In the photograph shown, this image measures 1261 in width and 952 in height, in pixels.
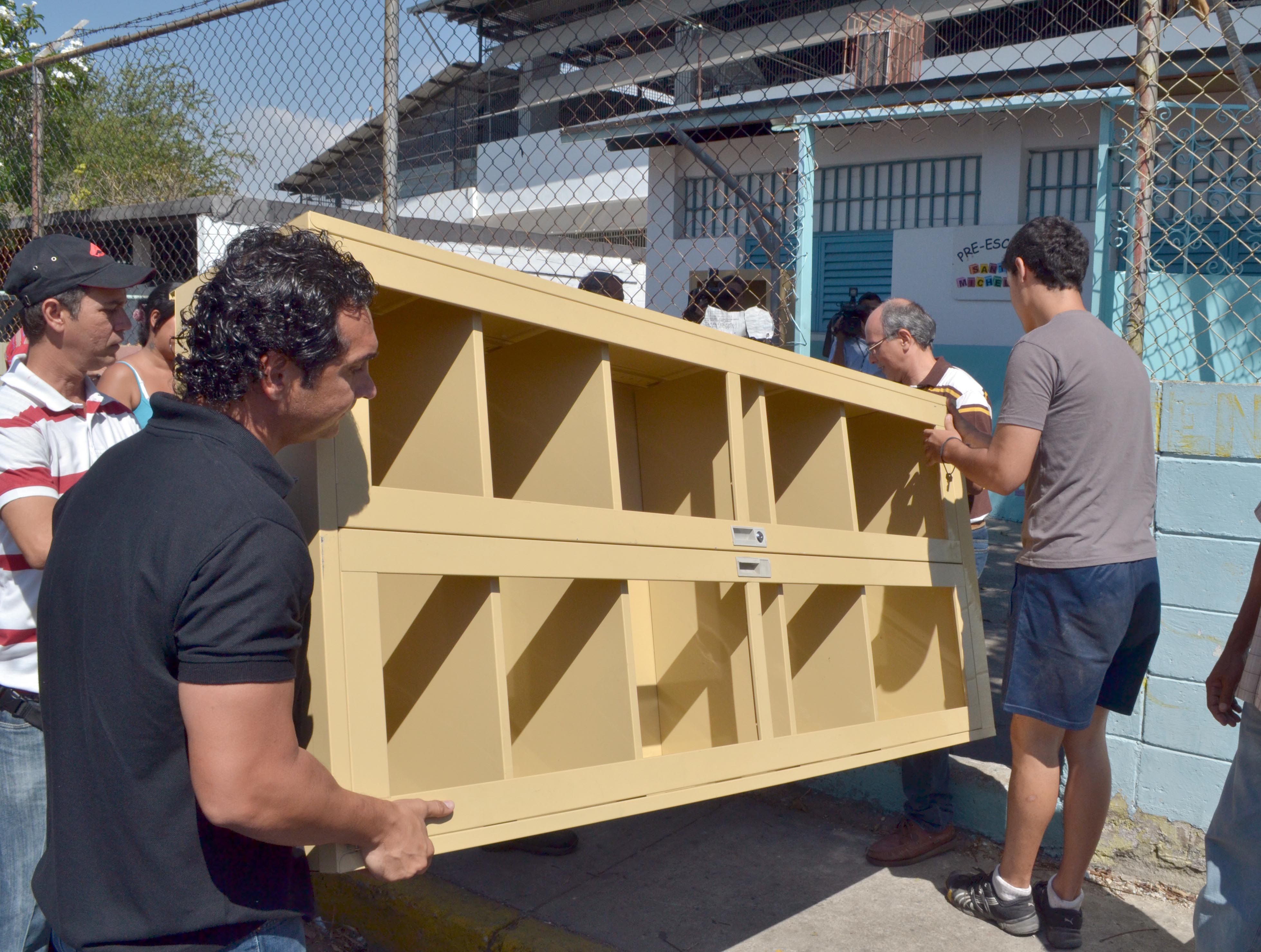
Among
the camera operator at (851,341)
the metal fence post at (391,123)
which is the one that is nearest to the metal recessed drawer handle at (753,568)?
the metal fence post at (391,123)

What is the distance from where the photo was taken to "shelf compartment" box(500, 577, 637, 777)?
213cm

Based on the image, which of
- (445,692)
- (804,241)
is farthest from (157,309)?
(804,241)

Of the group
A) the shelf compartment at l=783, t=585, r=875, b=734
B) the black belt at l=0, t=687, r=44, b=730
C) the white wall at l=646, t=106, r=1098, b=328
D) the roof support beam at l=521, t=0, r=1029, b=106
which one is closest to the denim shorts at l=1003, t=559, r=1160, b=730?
the shelf compartment at l=783, t=585, r=875, b=734

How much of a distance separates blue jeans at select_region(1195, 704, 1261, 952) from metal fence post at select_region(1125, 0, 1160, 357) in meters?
1.42

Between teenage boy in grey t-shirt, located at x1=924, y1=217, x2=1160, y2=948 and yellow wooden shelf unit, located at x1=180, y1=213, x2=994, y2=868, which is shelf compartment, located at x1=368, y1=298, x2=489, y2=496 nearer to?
yellow wooden shelf unit, located at x1=180, y1=213, x2=994, y2=868

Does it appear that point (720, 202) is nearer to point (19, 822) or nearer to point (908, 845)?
point (908, 845)

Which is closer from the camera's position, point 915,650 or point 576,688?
point 576,688

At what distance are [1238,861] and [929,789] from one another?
1140 millimetres

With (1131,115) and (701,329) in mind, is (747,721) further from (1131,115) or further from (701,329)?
(1131,115)

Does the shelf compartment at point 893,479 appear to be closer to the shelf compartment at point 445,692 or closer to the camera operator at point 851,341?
the shelf compartment at point 445,692

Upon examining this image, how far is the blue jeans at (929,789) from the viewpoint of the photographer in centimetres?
320

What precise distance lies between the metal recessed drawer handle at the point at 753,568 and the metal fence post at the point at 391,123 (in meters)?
2.32

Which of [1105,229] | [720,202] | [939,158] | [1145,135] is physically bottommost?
[1145,135]

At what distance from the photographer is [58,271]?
89.1 inches
